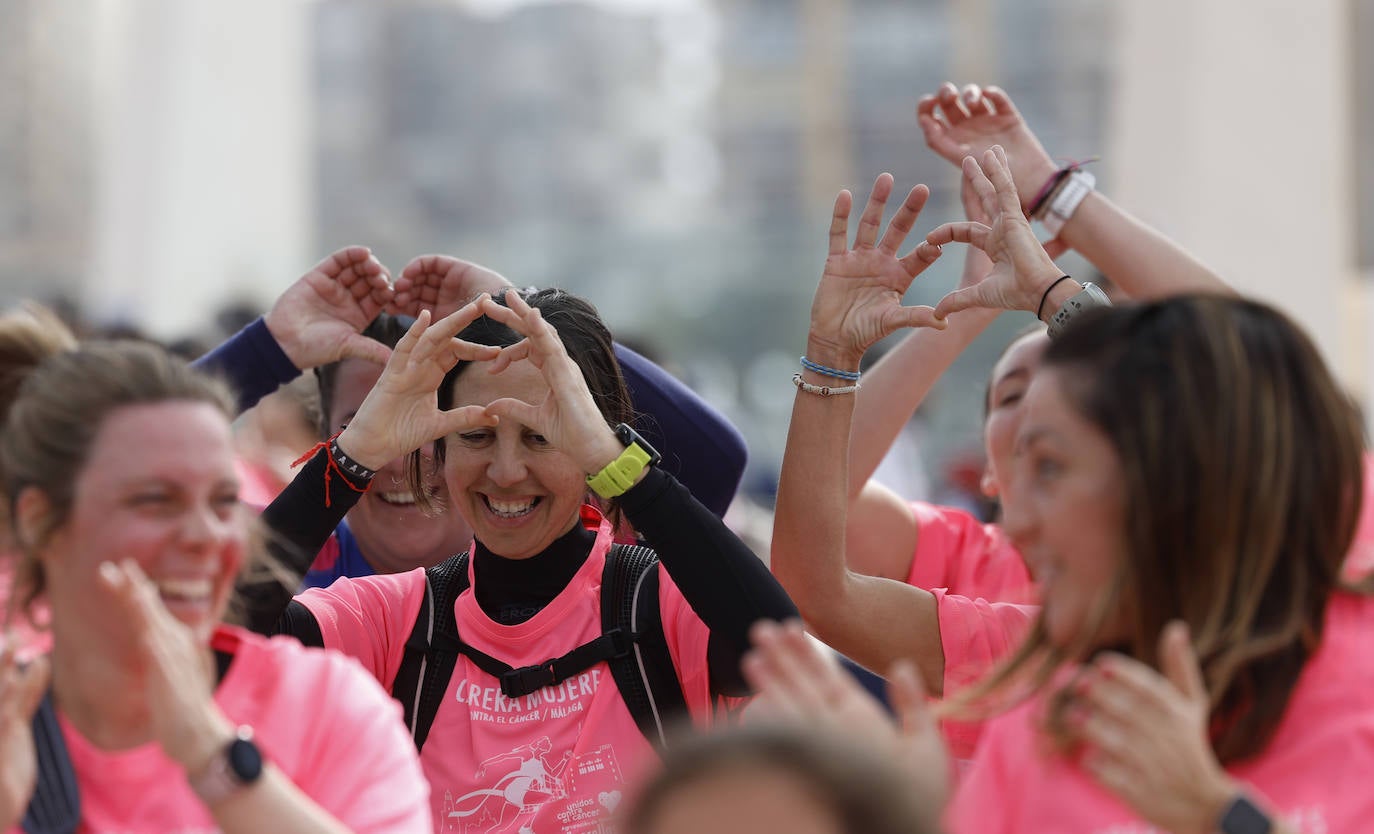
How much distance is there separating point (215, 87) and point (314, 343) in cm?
897

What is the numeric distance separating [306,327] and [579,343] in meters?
0.75

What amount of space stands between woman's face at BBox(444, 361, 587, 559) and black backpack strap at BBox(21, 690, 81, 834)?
3.18ft

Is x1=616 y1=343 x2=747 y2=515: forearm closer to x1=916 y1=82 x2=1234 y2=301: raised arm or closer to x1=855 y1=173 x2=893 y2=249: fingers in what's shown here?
x1=855 y1=173 x2=893 y2=249: fingers

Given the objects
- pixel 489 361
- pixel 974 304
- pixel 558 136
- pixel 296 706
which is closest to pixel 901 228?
pixel 974 304

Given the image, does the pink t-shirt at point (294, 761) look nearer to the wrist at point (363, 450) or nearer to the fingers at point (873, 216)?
the wrist at point (363, 450)

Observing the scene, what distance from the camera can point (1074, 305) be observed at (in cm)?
282

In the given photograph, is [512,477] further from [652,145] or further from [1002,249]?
[652,145]

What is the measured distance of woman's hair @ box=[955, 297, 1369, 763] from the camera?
6.76 ft

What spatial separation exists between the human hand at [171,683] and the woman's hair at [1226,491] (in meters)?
1.04

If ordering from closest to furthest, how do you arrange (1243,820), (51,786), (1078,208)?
(1243,820)
(51,786)
(1078,208)

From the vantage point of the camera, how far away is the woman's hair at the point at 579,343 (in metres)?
3.19

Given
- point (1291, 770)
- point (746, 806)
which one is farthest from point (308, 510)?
point (1291, 770)

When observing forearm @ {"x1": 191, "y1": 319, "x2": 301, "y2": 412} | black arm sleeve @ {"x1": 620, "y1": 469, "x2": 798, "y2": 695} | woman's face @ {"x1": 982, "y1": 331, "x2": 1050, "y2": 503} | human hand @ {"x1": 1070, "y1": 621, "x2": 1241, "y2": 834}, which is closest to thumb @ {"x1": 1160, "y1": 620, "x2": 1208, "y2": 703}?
human hand @ {"x1": 1070, "y1": 621, "x2": 1241, "y2": 834}

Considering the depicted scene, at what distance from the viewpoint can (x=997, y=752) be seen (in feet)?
7.17
